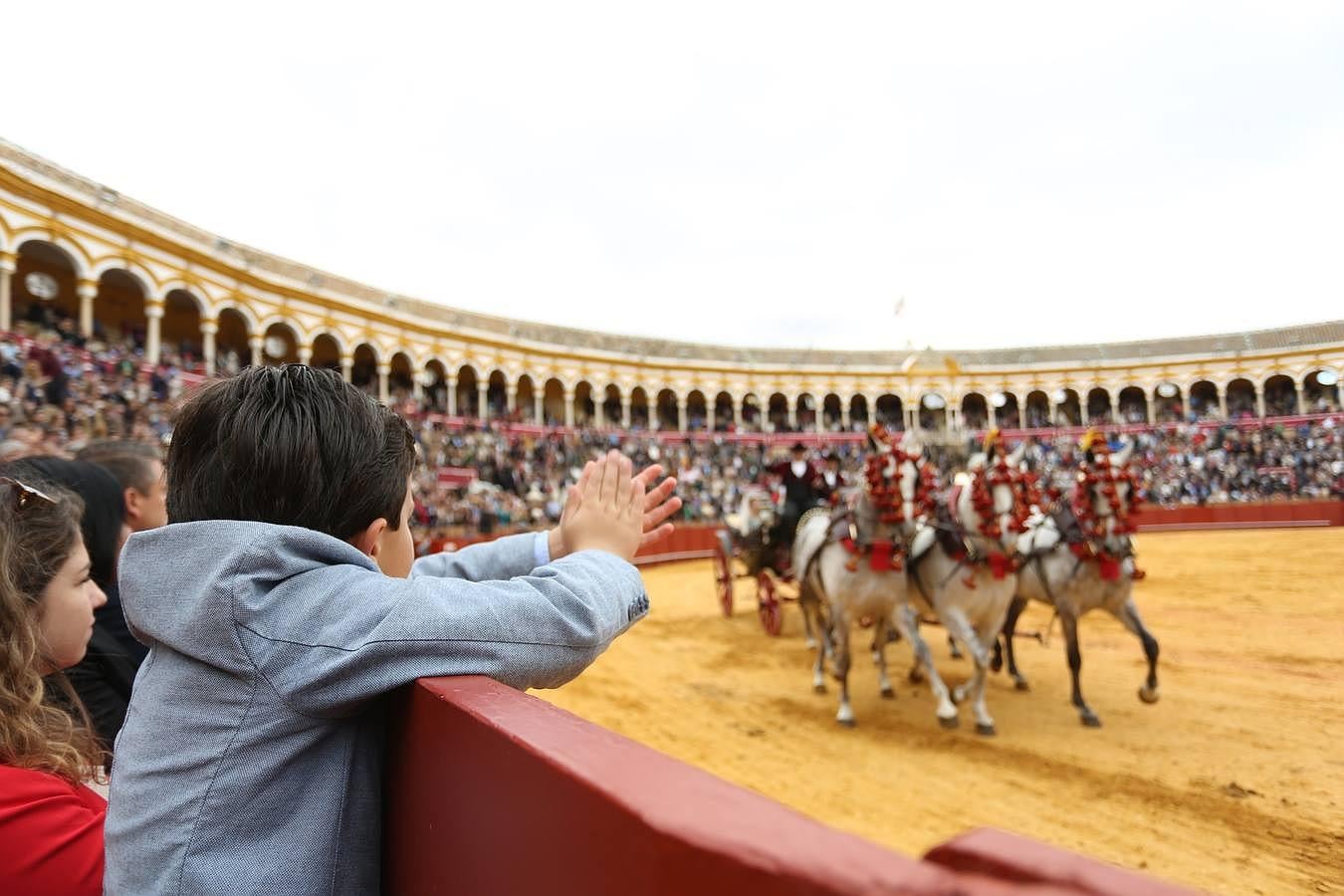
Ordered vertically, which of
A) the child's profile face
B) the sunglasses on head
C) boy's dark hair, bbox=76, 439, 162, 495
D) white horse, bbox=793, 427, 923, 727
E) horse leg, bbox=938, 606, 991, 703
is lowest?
horse leg, bbox=938, 606, 991, 703

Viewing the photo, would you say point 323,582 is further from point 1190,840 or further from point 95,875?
point 1190,840

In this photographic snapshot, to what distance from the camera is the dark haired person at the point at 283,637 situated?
96cm

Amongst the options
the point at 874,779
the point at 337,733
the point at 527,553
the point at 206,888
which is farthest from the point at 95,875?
the point at 874,779

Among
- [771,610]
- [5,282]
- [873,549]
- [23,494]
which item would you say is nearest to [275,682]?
[23,494]

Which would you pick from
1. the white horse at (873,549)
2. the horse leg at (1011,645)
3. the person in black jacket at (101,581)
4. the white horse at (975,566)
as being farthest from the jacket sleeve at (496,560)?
the horse leg at (1011,645)

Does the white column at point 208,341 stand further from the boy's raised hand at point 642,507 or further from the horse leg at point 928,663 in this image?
the boy's raised hand at point 642,507

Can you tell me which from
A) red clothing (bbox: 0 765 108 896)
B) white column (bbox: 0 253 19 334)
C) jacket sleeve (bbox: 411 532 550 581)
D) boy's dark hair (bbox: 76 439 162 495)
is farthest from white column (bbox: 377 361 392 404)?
red clothing (bbox: 0 765 108 896)

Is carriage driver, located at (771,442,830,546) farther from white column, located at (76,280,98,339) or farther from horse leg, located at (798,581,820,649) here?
white column, located at (76,280,98,339)

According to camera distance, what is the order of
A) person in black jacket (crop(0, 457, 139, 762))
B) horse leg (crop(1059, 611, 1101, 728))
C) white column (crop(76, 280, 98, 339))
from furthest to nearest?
1. white column (crop(76, 280, 98, 339))
2. horse leg (crop(1059, 611, 1101, 728))
3. person in black jacket (crop(0, 457, 139, 762))

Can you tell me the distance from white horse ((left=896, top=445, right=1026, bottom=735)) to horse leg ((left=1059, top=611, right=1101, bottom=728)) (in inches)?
21.2

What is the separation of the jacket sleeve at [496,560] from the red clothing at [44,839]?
0.74 metres

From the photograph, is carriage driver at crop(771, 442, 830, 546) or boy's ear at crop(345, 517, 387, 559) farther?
carriage driver at crop(771, 442, 830, 546)

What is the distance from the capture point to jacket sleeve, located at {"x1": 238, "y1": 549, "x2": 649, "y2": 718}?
95cm

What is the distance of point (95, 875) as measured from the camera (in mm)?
1189
